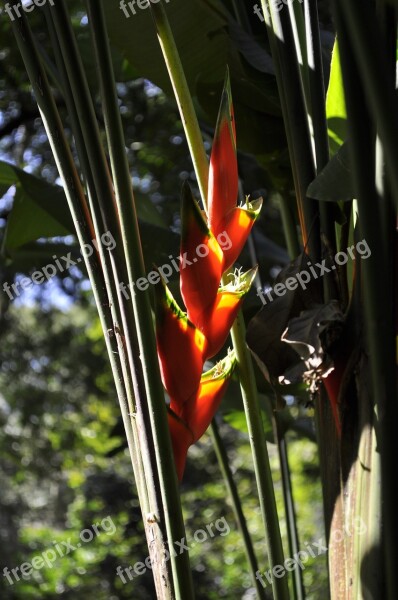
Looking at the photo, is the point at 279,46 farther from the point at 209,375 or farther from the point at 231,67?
the point at 231,67

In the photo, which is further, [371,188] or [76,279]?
[76,279]

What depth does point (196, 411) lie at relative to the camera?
1.68 feet

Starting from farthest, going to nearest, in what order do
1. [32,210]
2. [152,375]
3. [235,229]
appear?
[32,210] < [235,229] < [152,375]

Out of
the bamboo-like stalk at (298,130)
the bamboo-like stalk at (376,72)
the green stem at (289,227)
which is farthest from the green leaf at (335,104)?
the bamboo-like stalk at (376,72)

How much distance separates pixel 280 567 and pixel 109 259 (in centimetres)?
23

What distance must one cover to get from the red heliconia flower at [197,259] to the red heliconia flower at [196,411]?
0.05 m

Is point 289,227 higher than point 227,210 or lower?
lower

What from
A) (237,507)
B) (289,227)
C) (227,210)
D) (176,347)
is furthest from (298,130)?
(237,507)

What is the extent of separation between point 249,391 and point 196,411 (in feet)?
0.14

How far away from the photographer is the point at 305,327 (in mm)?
478

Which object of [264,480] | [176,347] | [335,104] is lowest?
[264,480]

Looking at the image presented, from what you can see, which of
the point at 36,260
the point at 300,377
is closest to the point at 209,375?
the point at 300,377

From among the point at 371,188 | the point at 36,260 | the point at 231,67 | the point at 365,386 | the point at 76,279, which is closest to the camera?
the point at 371,188

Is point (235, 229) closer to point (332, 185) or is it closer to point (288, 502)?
point (332, 185)
